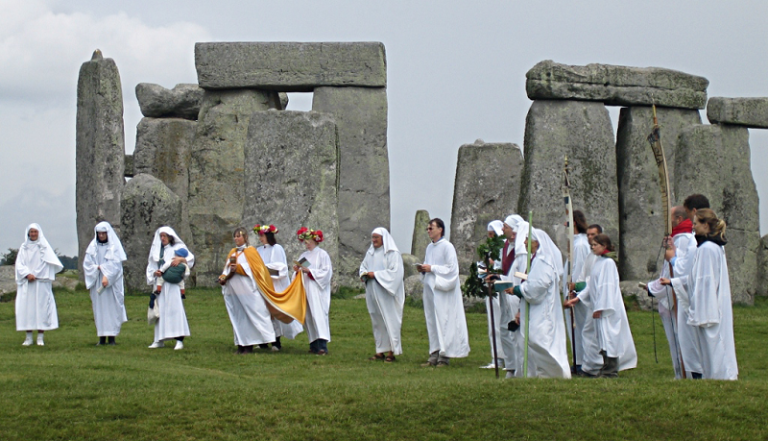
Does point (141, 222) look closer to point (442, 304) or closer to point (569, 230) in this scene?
point (442, 304)

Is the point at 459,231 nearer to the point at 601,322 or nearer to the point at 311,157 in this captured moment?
the point at 311,157

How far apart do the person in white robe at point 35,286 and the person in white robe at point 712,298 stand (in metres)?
9.36

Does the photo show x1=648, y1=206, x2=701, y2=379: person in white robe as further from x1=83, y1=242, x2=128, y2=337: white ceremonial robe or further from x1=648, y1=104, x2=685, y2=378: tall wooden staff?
x1=83, y1=242, x2=128, y2=337: white ceremonial robe

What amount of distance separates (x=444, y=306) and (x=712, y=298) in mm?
4075

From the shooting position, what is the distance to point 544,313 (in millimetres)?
12039

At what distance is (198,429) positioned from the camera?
414 inches

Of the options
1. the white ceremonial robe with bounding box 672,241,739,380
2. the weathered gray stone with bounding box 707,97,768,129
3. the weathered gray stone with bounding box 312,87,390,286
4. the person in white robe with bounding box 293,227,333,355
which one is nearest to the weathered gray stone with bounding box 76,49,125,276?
the weathered gray stone with bounding box 312,87,390,286

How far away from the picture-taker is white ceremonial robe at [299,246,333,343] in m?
16.1

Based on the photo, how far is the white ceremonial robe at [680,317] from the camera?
1238 centimetres

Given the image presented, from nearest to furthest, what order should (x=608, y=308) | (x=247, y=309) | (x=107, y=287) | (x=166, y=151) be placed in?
(x=608, y=308)
(x=247, y=309)
(x=107, y=287)
(x=166, y=151)

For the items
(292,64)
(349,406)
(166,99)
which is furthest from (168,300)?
(166,99)

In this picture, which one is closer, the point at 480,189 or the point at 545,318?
the point at 545,318

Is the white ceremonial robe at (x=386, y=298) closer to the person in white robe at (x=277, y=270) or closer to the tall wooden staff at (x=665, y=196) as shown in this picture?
the person in white robe at (x=277, y=270)

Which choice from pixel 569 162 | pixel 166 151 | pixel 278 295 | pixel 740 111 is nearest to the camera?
pixel 278 295
